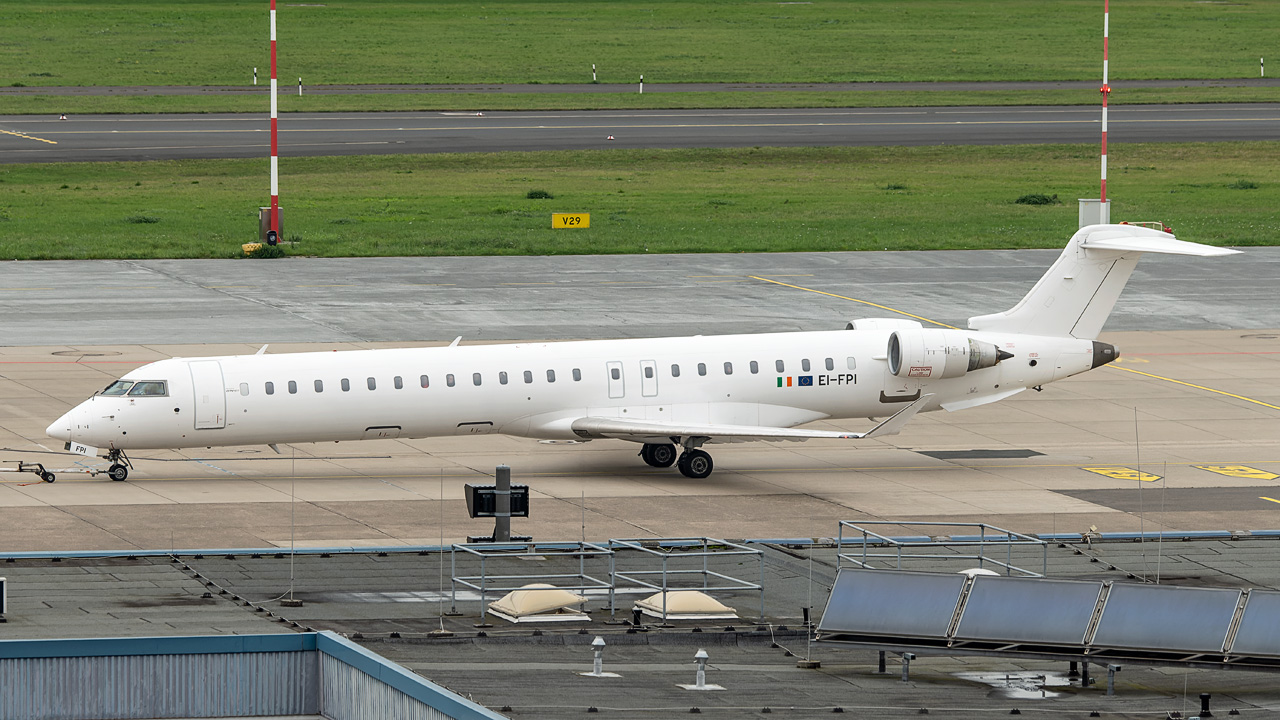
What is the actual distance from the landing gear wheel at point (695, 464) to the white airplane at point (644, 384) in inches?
1.1

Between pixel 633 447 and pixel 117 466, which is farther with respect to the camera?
pixel 633 447

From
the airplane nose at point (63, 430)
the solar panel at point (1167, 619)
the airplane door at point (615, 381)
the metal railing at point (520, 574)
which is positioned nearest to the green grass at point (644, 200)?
the airplane door at point (615, 381)

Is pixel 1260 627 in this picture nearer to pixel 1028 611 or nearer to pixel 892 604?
pixel 1028 611

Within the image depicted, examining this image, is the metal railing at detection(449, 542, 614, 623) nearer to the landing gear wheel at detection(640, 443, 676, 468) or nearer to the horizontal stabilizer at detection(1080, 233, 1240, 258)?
the landing gear wheel at detection(640, 443, 676, 468)

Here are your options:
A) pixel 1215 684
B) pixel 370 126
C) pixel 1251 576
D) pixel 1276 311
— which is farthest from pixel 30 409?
pixel 370 126

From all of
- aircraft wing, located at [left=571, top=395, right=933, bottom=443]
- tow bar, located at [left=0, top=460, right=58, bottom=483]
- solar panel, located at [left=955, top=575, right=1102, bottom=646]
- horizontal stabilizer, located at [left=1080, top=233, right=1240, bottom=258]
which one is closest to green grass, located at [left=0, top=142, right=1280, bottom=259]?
horizontal stabilizer, located at [left=1080, top=233, right=1240, bottom=258]

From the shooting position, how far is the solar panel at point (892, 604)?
24.4m

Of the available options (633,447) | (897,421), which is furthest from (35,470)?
(897,421)

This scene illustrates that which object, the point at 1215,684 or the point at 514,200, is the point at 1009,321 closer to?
the point at 1215,684

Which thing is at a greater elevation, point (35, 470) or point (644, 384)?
point (644, 384)

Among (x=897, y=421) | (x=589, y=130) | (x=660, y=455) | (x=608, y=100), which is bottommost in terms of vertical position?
(x=660, y=455)

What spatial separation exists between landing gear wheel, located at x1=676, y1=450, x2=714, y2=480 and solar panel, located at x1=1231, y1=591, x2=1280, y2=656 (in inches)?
715

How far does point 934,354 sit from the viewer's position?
42094 mm

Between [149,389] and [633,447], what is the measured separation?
1117 centimetres
